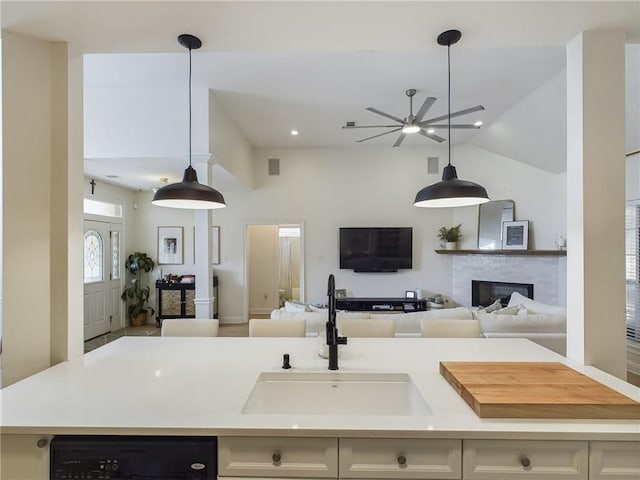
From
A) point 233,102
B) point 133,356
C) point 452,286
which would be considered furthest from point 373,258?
point 133,356

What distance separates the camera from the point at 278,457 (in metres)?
1.07

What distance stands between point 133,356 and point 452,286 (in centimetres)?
574

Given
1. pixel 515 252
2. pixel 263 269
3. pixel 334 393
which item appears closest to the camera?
pixel 334 393

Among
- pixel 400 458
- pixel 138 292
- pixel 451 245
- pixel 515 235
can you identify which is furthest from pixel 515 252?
pixel 138 292

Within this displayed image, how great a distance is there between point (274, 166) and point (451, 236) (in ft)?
12.1

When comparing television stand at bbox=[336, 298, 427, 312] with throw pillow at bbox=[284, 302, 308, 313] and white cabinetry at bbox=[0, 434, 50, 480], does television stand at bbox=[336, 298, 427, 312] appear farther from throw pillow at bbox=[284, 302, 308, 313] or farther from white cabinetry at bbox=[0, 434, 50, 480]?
white cabinetry at bbox=[0, 434, 50, 480]

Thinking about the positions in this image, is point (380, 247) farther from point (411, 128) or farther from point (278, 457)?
point (278, 457)

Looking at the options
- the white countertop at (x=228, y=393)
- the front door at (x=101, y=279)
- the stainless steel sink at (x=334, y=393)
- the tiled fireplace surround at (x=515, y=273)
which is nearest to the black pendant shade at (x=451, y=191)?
the white countertop at (x=228, y=393)

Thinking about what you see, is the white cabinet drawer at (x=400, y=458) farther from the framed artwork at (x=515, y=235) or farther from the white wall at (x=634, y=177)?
the framed artwork at (x=515, y=235)

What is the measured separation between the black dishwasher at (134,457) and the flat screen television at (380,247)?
5.21 meters

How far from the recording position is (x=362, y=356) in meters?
1.75

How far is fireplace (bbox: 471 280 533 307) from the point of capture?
536cm

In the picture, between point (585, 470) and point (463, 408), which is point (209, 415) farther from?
point (585, 470)

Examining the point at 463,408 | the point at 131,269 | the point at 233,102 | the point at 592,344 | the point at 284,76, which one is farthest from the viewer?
the point at 131,269
